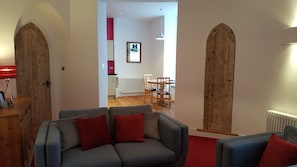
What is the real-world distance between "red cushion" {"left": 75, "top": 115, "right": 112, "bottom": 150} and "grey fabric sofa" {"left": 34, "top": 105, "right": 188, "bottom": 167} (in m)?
0.07

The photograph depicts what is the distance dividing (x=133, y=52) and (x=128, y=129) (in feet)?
19.9

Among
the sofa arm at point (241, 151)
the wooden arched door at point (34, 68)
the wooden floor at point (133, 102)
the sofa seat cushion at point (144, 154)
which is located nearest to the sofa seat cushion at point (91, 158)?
the sofa seat cushion at point (144, 154)


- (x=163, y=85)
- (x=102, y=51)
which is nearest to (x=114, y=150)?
(x=102, y=51)

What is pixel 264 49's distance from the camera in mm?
3693

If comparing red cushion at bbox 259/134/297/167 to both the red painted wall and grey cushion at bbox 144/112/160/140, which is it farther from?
the red painted wall

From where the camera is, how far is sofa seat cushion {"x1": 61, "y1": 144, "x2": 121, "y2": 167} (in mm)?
2301

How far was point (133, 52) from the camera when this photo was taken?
28.5 ft

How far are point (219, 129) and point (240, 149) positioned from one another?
2.09 metres

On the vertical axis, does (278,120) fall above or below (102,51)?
below

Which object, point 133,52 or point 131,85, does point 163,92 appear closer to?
point 131,85

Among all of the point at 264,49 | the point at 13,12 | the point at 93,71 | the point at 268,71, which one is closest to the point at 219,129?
the point at 268,71

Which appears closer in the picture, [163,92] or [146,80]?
[163,92]

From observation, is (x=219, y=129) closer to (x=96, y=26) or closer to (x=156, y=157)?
(x=156, y=157)

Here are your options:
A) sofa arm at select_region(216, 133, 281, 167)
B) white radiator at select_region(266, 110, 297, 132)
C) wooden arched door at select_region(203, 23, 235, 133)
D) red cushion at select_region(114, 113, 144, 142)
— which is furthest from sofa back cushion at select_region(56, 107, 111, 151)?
white radiator at select_region(266, 110, 297, 132)
